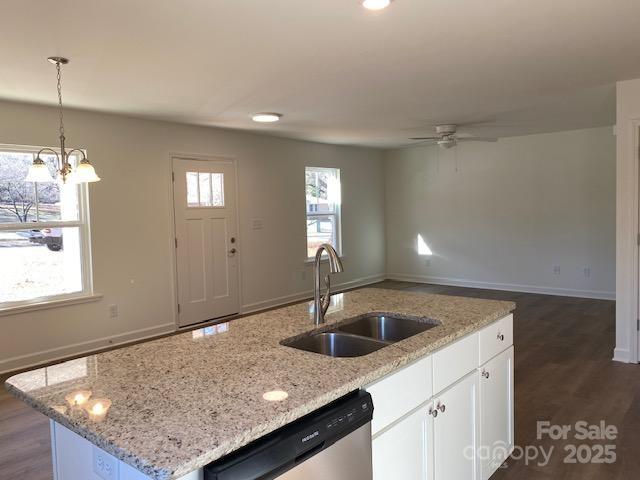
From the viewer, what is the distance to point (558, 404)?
10.9 ft

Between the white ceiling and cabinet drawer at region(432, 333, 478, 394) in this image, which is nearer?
cabinet drawer at region(432, 333, 478, 394)

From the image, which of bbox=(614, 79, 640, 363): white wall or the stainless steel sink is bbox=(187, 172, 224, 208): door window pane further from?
bbox=(614, 79, 640, 363): white wall

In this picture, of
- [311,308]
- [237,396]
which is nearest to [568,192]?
[311,308]

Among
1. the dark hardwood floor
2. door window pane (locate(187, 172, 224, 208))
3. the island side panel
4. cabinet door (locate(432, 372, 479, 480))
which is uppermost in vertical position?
door window pane (locate(187, 172, 224, 208))

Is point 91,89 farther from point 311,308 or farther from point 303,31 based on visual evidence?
point 311,308

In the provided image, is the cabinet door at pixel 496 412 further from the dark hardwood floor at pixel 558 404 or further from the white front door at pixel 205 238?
the white front door at pixel 205 238

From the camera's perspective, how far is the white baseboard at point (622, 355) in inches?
161

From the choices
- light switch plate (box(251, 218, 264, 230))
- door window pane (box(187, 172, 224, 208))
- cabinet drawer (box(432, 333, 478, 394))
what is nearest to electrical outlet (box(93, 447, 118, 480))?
cabinet drawer (box(432, 333, 478, 394))

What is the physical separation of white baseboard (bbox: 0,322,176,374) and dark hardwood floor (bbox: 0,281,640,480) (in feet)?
1.59

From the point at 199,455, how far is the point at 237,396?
31 centimetres

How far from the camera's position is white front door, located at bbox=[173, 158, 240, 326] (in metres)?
5.50

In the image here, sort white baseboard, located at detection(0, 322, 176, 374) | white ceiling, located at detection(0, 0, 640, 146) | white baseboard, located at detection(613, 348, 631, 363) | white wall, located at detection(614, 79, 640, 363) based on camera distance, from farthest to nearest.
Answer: white baseboard, located at detection(0, 322, 176, 374)
white baseboard, located at detection(613, 348, 631, 363)
white wall, located at detection(614, 79, 640, 363)
white ceiling, located at detection(0, 0, 640, 146)

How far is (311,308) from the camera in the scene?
8.07 feet

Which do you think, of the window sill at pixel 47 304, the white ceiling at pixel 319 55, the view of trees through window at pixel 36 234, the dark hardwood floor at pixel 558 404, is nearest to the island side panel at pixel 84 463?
the dark hardwood floor at pixel 558 404
